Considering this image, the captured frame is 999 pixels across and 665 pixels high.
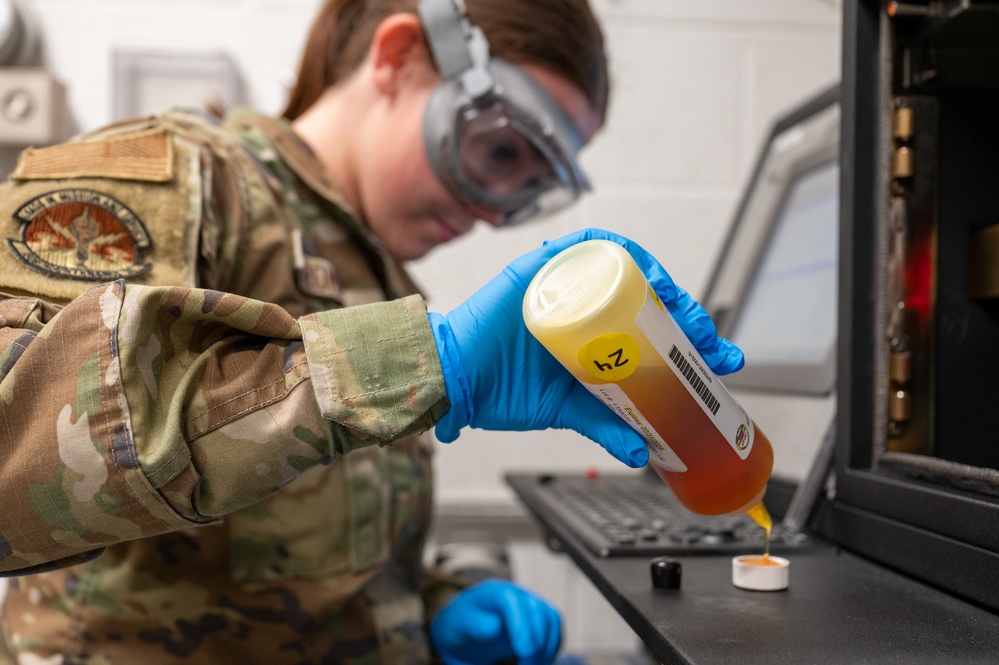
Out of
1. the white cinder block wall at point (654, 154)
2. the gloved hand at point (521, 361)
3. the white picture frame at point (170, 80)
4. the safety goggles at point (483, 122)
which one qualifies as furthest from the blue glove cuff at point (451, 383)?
the white picture frame at point (170, 80)

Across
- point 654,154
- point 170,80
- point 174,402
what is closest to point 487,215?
point 174,402

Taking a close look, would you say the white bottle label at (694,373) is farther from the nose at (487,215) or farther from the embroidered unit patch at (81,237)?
the nose at (487,215)

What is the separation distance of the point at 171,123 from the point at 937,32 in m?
0.85

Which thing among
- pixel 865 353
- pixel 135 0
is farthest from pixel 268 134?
pixel 135 0

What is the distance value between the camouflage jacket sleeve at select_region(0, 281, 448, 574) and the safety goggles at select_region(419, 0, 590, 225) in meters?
0.56

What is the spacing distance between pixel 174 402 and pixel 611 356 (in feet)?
1.08

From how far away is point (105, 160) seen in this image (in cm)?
82

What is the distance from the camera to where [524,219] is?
56.3 inches

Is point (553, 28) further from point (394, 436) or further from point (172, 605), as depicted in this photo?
point (172, 605)

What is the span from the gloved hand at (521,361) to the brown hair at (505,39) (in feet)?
1.78

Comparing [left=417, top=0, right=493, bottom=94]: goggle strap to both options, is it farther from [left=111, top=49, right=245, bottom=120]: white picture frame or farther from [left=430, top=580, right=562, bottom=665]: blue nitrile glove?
[left=111, top=49, right=245, bottom=120]: white picture frame

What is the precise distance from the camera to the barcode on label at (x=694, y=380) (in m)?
0.65

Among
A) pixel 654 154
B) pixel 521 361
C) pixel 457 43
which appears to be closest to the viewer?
pixel 521 361

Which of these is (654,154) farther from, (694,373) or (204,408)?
(204,408)
